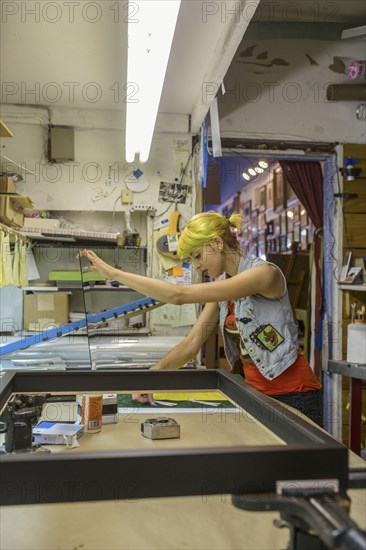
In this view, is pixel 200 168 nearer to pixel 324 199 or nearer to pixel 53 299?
pixel 324 199

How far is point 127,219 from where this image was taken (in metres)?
4.73

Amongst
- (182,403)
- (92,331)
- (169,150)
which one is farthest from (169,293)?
(169,150)

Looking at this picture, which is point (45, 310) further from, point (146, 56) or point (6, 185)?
point (146, 56)

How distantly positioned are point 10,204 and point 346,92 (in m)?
3.09

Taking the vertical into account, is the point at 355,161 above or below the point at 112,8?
below

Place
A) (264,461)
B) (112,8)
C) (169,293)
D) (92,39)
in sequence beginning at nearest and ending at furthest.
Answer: (264,461), (169,293), (112,8), (92,39)

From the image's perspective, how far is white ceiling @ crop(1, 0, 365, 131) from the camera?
9.87 feet

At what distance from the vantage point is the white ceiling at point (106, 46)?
301 centimetres

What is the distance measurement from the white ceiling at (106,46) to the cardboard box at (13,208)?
40.3 inches

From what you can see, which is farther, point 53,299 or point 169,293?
point 53,299

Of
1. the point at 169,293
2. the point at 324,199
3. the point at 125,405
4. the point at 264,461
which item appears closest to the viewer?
the point at 264,461

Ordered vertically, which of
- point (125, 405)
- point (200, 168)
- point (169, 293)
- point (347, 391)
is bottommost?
point (347, 391)

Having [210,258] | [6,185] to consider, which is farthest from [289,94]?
[210,258]

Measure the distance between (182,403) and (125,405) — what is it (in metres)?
0.29
